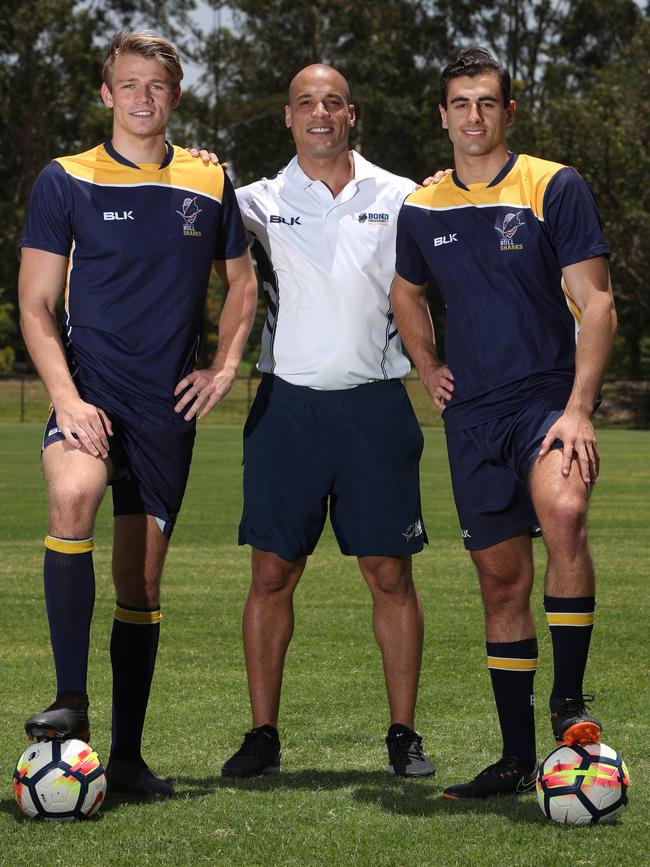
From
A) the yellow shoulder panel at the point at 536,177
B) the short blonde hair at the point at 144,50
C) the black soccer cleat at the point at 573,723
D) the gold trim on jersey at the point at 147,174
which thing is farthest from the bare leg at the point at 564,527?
the short blonde hair at the point at 144,50

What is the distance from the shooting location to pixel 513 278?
485 centimetres

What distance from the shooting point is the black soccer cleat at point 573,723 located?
4.39 m

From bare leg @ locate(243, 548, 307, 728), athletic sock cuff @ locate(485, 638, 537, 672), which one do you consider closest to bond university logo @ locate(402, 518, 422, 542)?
bare leg @ locate(243, 548, 307, 728)

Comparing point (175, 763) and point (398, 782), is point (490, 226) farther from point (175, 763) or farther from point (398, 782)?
point (175, 763)

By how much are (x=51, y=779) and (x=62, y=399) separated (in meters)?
1.29

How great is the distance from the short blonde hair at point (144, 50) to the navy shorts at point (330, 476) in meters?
1.34

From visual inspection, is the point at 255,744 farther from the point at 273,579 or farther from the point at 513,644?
the point at 513,644

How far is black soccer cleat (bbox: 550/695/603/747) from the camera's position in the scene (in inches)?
173

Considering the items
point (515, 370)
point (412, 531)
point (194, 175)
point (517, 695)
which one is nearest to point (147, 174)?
point (194, 175)

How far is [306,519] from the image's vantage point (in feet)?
18.3

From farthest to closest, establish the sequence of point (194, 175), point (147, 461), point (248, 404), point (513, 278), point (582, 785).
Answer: point (248, 404)
point (194, 175)
point (147, 461)
point (513, 278)
point (582, 785)

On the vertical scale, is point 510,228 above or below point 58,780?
above

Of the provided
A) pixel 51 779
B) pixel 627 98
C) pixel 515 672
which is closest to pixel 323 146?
pixel 515 672

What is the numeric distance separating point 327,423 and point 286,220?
0.88 metres
